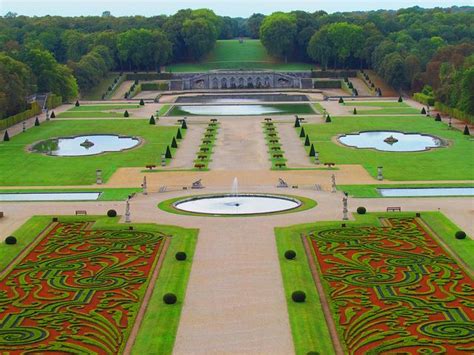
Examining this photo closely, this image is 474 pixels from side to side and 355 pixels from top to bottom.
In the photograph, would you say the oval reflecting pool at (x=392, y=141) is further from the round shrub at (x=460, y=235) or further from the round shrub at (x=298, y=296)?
the round shrub at (x=298, y=296)

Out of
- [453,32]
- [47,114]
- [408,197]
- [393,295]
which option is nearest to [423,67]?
[453,32]

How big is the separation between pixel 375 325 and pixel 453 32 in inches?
5442

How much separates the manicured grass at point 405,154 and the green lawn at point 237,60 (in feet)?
235

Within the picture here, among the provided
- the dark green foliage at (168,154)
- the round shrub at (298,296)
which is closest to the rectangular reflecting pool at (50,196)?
the dark green foliage at (168,154)

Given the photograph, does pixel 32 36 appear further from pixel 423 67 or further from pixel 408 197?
pixel 408 197

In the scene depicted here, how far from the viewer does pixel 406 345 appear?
28547mm

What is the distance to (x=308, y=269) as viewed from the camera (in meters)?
37.7

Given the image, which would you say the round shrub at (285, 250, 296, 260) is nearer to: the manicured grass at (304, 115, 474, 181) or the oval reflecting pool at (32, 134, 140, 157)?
the manicured grass at (304, 115, 474, 181)

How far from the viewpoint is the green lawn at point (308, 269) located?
2945cm

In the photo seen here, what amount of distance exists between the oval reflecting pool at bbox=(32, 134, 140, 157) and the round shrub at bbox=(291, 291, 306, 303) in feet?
Answer: 145

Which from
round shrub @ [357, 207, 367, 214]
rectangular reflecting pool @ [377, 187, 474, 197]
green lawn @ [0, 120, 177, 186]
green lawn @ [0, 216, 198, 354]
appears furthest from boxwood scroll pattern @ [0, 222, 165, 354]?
green lawn @ [0, 120, 177, 186]

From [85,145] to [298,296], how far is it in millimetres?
50610

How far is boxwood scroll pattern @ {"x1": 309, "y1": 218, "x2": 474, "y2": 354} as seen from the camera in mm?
29172

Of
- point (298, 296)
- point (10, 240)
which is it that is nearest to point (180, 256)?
point (298, 296)
